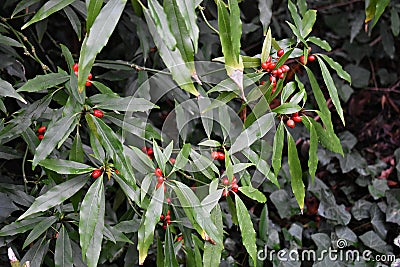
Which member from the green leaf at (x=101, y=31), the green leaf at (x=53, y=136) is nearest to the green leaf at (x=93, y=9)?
the green leaf at (x=101, y=31)

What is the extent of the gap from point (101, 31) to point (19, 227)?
516 mm

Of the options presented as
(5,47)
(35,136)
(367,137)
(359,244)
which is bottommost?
(359,244)

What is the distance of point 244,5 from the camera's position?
1.84 meters

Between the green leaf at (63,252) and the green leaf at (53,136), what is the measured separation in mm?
195

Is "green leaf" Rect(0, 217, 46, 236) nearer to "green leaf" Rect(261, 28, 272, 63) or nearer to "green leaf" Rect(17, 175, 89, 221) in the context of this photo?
"green leaf" Rect(17, 175, 89, 221)

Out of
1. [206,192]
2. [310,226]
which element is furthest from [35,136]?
[310,226]

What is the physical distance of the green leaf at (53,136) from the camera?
2.79 ft

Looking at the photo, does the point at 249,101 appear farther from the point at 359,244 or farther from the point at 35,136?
the point at 359,244

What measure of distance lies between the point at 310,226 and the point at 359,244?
172 mm

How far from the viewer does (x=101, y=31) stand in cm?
62

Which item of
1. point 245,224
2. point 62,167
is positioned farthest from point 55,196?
point 245,224

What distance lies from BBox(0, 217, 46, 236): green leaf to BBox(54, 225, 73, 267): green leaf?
6 centimetres

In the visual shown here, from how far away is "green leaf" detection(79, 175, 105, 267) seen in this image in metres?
0.82

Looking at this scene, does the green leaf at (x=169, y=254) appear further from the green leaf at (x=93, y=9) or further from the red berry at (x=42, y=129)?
the green leaf at (x=93, y=9)
